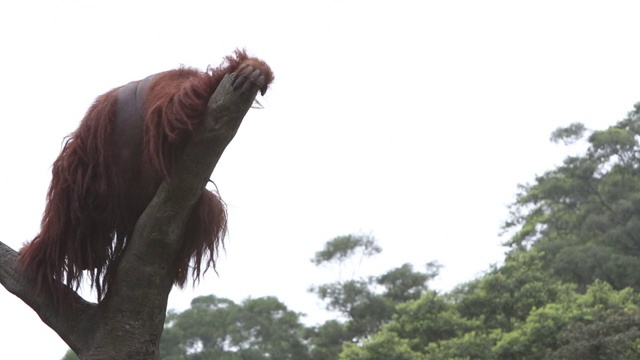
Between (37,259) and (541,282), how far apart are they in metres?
18.8

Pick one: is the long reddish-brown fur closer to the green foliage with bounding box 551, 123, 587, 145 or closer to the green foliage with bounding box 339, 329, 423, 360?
the green foliage with bounding box 339, 329, 423, 360

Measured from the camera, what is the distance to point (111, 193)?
9.64 feet

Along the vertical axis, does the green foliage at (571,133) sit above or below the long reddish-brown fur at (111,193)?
above

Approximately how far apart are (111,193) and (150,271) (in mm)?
291

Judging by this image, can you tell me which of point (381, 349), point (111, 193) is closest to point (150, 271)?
point (111, 193)

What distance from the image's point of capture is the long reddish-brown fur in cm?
283

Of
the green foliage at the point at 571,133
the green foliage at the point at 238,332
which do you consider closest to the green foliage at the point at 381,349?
the green foliage at the point at 238,332

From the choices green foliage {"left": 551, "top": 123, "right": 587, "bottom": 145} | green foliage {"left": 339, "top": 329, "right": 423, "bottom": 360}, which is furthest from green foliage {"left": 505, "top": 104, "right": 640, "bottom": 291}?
green foliage {"left": 339, "top": 329, "right": 423, "bottom": 360}

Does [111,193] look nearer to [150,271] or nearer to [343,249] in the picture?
[150,271]

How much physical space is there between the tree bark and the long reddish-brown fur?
7 cm

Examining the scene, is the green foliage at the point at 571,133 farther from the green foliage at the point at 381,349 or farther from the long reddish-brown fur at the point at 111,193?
the long reddish-brown fur at the point at 111,193

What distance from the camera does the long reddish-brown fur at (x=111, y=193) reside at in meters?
2.83

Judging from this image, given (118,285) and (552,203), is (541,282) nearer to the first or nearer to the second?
(552,203)

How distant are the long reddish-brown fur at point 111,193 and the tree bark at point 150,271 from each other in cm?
7
